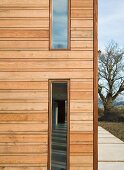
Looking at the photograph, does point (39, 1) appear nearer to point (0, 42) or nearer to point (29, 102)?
point (0, 42)

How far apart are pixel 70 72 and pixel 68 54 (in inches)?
12.6

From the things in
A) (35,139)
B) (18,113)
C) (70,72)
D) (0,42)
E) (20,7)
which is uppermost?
(20,7)

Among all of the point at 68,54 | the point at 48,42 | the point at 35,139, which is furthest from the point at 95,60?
the point at 35,139

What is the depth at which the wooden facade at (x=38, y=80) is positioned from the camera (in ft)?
18.6

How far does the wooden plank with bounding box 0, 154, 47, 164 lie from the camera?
223 inches

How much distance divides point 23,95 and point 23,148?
0.91m

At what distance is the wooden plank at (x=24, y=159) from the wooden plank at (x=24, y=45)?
1.87 metres

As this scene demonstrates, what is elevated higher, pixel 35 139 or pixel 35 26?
pixel 35 26

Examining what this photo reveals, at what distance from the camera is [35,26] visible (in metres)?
5.85

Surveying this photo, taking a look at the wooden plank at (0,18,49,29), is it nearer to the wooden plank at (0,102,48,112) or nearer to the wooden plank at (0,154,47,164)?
the wooden plank at (0,102,48,112)

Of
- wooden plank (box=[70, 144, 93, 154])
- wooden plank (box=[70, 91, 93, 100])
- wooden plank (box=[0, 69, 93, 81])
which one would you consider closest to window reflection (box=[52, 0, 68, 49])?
wooden plank (box=[0, 69, 93, 81])

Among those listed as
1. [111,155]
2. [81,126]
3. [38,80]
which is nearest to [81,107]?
[81,126]

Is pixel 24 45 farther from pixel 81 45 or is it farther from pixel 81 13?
pixel 81 13

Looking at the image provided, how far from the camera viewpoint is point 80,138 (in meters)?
5.68
